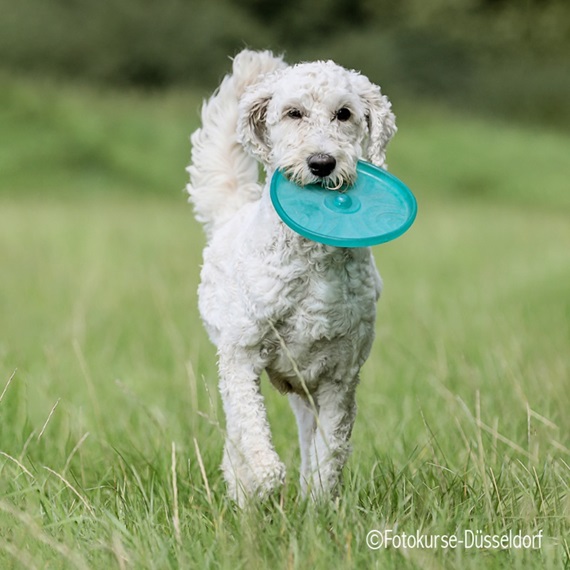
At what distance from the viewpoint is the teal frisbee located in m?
4.09

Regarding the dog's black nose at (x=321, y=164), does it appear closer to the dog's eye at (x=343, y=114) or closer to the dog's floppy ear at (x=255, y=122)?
the dog's eye at (x=343, y=114)

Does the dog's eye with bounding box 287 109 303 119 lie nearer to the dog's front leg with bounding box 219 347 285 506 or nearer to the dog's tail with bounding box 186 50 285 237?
the dog's front leg with bounding box 219 347 285 506

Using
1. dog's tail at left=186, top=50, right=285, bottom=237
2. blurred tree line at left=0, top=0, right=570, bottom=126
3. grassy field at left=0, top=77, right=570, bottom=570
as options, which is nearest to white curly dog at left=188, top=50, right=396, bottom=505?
grassy field at left=0, top=77, right=570, bottom=570

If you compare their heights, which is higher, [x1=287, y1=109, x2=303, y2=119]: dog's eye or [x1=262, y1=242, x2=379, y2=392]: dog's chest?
[x1=287, y1=109, x2=303, y2=119]: dog's eye

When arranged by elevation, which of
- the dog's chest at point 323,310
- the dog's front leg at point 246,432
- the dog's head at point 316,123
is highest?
the dog's head at point 316,123

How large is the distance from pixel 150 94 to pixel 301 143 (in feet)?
88.2

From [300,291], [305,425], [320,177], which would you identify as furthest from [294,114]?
[305,425]

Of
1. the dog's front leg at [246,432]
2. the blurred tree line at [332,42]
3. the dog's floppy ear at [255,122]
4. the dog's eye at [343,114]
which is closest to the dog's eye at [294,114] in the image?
the dog's eye at [343,114]

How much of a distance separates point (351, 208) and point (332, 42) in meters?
30.7

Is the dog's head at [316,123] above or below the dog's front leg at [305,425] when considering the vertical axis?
above

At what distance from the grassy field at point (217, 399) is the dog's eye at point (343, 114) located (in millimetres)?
1217

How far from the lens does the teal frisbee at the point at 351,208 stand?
13.4ft

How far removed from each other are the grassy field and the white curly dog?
189 millimetres

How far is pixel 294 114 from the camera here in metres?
4.24
